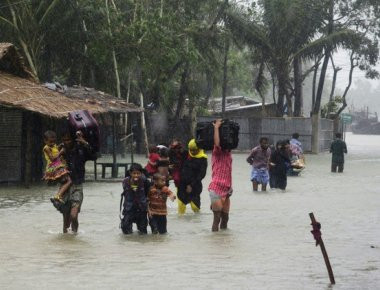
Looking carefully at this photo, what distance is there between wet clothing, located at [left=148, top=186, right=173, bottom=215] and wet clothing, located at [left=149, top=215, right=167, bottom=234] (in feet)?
0.18

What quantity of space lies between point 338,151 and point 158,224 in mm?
17666

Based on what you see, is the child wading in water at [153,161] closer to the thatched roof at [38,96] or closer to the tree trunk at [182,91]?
the thatched roof at [38,96]

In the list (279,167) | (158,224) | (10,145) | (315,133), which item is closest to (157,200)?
(158,224)

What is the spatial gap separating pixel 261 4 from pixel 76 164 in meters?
35.0

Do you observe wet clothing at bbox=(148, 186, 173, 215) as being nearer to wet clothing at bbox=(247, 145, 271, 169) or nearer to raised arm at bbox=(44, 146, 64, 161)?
raised arm at bbox=(44, 146, 64, 161)

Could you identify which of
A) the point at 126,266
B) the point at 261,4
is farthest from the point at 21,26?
the point at 126,266

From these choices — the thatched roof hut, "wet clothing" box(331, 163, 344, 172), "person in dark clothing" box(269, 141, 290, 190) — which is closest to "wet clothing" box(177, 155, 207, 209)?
the thatched roof hut

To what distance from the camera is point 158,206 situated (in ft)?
43.0

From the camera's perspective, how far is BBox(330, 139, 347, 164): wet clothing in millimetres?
29752

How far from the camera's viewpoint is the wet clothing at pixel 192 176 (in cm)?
1573

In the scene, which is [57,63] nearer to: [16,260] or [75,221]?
[75,221]

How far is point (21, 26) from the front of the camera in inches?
1259

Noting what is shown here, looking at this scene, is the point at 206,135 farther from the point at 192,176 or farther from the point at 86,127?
the point at 192,176

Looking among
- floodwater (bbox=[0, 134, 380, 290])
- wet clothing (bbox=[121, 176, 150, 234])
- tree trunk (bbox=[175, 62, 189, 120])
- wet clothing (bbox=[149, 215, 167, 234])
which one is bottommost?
floodwater (bbox=[0, 134, 380, 290])
